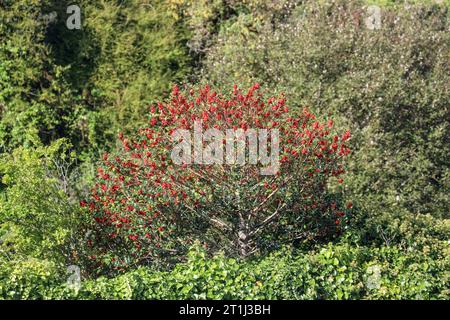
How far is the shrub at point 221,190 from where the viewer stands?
372 inches

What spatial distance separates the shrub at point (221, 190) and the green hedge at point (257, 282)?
1168 mm

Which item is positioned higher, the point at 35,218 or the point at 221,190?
the point at 221,190

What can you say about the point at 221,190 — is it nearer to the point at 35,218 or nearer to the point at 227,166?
the point at 227,166

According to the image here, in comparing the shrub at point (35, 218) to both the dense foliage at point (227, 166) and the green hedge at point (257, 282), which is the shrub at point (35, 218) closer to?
the dense foliage at point (227, 166)

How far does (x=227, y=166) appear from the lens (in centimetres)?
938

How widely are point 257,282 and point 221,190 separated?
5.14 ft

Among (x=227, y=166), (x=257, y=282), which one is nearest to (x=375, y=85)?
(x=227, y=166)

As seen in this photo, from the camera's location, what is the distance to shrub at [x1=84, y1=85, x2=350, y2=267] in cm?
944

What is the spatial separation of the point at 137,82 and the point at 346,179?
4.72m

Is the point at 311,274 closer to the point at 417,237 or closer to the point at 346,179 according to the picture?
the point at 417,237

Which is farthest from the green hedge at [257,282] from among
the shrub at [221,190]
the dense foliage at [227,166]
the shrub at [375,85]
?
the shrub at [375,85]

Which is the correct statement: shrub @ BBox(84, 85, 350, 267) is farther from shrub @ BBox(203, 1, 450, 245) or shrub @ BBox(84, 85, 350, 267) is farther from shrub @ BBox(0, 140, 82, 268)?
shrub @ BBox(203, 1, 450, 245)

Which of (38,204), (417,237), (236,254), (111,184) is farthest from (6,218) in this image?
(417,237)

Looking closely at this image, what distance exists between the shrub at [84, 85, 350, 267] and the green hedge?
1168 mm
